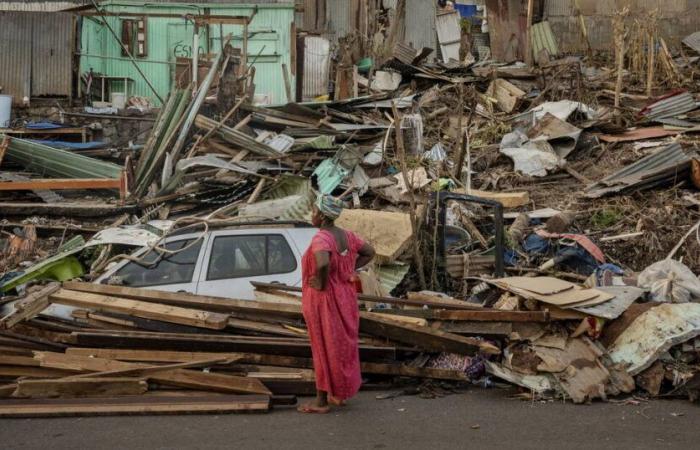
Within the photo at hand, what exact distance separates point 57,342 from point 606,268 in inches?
232

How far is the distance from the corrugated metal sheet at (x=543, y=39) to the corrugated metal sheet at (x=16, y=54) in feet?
40.2

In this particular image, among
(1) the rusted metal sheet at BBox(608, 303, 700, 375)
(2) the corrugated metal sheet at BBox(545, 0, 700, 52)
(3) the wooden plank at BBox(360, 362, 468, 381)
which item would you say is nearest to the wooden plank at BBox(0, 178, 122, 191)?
(3) the wooden plank at BBox(360, 362, 468, 381)

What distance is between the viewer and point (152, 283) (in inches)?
332

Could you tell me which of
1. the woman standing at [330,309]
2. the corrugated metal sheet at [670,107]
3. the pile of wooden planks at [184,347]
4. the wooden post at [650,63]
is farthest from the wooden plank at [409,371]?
the wooden post at [650,63]

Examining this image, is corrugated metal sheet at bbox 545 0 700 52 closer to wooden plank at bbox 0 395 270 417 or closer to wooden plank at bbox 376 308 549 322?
wooden plank at bbox 376 308 549 322

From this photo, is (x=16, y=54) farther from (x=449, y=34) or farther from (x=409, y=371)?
(x=409, y=371)

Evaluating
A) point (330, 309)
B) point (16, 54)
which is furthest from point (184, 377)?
point (16, 54)

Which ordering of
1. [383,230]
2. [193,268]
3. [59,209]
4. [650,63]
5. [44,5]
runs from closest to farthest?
[193,268] < [383,230] < [59,209] < [650,63] < [44,5]

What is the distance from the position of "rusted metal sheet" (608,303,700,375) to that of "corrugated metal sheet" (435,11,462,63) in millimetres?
15917

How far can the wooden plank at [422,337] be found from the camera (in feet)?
23.4

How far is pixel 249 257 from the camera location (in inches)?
335

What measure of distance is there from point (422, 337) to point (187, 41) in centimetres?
1496

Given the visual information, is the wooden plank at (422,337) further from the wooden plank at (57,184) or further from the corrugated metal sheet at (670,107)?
the corrugated metal sheet at (670,107)

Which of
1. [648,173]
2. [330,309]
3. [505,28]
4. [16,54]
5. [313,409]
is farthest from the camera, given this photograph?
[505,28]
